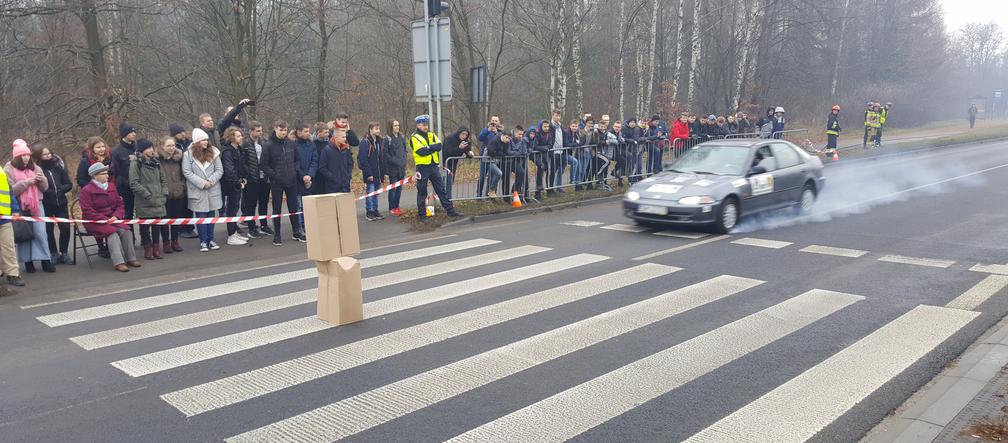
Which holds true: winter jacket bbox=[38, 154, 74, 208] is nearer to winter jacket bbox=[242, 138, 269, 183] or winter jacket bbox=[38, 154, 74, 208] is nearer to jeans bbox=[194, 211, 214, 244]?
jeans bbox=[194, 211, 214, 244]

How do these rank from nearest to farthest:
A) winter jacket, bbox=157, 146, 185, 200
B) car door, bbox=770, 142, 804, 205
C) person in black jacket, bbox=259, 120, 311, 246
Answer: winter jacket, bbox=157, 146, 185, 200, person in black jacket, bbox=259, 120, 311, 246, car door, bbox=770, 142, 804, 205

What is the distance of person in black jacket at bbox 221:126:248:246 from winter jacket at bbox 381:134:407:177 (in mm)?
3403

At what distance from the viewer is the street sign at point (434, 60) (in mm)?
13430

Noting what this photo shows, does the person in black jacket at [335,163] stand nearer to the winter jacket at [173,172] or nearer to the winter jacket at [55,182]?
the winter jacket at [173,172]

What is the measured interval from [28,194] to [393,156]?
6.80 meters

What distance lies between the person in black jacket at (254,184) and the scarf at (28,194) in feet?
9.81

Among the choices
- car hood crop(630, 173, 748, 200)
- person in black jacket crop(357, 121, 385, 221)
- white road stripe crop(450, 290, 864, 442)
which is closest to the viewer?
white road stripe crop(450, 290, 864, 442)

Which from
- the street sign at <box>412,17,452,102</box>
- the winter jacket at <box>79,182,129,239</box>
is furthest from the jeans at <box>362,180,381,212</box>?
Answer: the winter jacket at <box>79,182,129,239</box>

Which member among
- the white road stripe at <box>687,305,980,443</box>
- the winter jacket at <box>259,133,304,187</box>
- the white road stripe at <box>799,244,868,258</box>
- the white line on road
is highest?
the winter jacket at <box>259,133,304,187</box>

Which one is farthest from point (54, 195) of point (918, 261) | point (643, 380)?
point (918, 261)

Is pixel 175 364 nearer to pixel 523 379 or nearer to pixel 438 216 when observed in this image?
pixel 523 379

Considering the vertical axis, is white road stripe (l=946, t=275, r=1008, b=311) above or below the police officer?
below

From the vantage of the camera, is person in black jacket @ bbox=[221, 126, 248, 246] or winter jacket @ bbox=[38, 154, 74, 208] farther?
person in black jacket @ bbox=[221, 126, 248, 246]

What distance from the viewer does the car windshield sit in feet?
40.9
